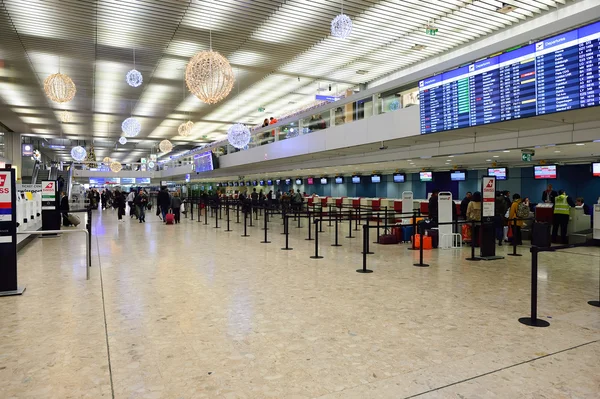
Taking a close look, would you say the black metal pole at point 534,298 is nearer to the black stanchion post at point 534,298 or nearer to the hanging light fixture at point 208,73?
the black stanchion post at point 534,298

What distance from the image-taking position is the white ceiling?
10.8 m

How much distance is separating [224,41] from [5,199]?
8948mm

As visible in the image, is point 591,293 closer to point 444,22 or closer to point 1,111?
point 444,22

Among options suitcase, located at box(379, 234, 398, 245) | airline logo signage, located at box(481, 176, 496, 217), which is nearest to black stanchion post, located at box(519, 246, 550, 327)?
airline logo signage, located at box(481, 176, 496, 217)

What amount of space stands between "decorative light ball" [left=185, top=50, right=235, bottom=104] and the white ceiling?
268 centimetres

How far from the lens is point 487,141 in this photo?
10.4 metres

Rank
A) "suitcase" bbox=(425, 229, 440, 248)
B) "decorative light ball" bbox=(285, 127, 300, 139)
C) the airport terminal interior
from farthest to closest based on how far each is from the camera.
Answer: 1. "decorative light ball" bbox=(285, 127, 300, 139)
2. "suitcase" bbox=(425, 229, 440, 248)
3. the airport terminal interior

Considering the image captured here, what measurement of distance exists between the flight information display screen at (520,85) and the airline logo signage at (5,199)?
8458 millimetres

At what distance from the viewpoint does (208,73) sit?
28.2 feet

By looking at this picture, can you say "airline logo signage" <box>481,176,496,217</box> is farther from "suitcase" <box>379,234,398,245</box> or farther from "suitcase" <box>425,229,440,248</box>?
"suitcase" <box>379,234,398,245</box>

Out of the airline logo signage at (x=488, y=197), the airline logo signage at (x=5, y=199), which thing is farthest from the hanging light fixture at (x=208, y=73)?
the airline logo signage at (x=488, y=197)

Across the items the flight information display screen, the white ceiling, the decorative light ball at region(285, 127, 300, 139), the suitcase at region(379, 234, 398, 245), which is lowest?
the suitcase at region(379, 234, 398, 245)

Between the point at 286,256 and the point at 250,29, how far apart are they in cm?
698

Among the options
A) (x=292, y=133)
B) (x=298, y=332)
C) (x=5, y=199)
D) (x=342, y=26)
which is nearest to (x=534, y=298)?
(x=298, y=332)
